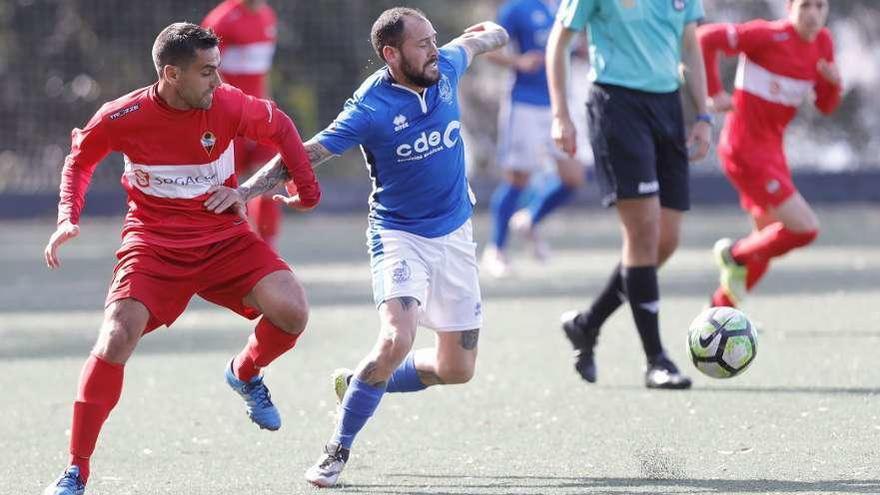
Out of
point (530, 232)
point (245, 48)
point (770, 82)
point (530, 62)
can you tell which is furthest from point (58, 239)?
point (530, 232)

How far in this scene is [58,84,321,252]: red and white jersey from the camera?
18.6 feet

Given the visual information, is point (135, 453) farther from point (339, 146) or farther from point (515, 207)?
point (515, 207)

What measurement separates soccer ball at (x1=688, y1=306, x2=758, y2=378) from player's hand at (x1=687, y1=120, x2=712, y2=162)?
1.09 m

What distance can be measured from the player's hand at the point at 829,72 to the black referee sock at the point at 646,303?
1978 mm

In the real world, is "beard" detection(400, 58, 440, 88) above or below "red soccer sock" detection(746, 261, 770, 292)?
above

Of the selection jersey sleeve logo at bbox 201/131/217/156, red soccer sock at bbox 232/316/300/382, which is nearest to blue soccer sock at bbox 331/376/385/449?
red soccer sock at bbox 232/316/300/382

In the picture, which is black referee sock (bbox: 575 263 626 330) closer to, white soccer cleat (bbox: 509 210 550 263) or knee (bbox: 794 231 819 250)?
knee (bbox: 794 231 819 250)

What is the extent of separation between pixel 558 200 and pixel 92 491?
24.6ft

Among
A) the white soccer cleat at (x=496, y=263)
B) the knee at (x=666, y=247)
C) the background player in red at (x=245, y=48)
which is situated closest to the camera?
the knee at (x=666, y=247)

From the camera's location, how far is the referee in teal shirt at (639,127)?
7.29m

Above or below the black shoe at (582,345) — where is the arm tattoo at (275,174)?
above

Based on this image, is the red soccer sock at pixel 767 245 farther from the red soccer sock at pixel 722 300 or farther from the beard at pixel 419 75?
the beard at pixel 419 75

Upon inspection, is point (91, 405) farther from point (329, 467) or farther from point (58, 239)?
point (329, 467)

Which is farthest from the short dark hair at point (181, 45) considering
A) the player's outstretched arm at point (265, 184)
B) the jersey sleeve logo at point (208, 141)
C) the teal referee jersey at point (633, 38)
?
the teal referee jersey at point (633, 38)
